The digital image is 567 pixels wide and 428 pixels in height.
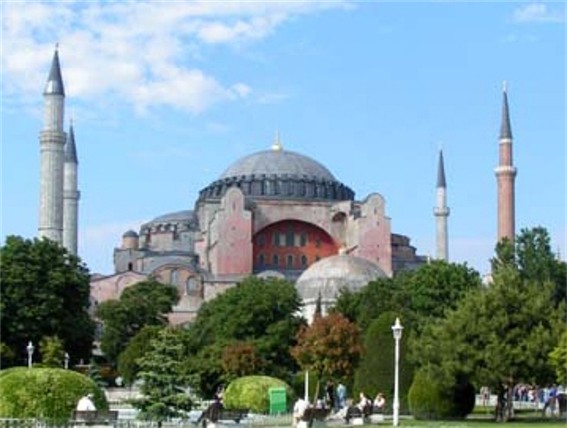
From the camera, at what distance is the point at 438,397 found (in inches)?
1049

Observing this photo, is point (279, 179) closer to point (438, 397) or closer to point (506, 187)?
point (506, 187)

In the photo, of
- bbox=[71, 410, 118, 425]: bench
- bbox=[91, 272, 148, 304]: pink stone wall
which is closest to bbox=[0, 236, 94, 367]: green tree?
bbox=[71, 410, 118, 425]: bench

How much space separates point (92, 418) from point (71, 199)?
2223 inches

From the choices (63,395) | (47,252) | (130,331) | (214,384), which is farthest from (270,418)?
(130,331)

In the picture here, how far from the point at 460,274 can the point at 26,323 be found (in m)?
17.5

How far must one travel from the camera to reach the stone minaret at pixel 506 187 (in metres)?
69.1

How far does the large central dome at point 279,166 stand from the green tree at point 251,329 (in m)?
32.7

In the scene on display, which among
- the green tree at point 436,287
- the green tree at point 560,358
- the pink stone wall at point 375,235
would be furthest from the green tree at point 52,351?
the pink stone wall at point 375,235

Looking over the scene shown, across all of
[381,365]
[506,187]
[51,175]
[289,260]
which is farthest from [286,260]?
[381,365]

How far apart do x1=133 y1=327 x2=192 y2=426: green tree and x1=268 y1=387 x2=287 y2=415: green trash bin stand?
20.9 ft

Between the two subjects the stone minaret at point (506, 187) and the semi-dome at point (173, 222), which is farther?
the semi-dome at point (173, 222)

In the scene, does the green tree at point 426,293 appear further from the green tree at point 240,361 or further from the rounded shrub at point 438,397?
the rounded shrub at point 438,397

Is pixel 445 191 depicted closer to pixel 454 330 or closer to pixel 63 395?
pixel 454 330

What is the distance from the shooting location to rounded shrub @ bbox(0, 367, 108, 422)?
22.1 meters
